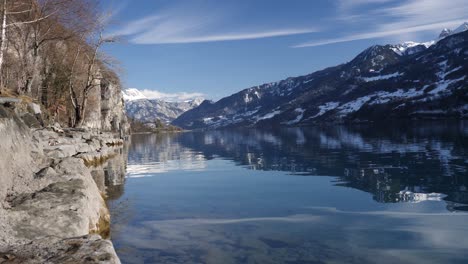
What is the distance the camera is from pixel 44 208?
10047mm

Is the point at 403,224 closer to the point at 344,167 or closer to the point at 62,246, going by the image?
the point at 62,246

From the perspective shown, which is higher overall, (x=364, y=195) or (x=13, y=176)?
(x=13, y=176)

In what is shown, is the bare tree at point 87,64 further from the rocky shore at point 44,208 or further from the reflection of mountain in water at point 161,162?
the rocky shore at point 44,208

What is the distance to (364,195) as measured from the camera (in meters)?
17.6

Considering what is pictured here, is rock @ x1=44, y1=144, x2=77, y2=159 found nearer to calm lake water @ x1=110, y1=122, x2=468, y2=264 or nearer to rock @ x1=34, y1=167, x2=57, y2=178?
calm lake water @ x1=110, y1=122, x2=468, y2=264

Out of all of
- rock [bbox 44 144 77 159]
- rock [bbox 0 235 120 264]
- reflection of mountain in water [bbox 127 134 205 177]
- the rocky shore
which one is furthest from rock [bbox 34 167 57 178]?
reflection of mountain in water [bbox 127 134 205 177]

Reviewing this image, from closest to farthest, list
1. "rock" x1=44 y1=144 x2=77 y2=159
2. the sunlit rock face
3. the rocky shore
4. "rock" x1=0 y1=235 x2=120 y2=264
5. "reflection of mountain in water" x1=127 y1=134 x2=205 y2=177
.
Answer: "rock" x1=0 y1=235 x2=120 y2=264
the rocky shore
"rock" x1=44 y1=144 x2=77 y2=159
"reflection of mountain in water" x1=127 y1=134 x2=205 y2=177
the sunlit rock face

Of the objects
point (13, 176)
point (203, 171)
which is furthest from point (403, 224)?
point (203, 171)

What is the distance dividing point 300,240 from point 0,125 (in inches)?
342

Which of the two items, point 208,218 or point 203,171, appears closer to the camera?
point 208,218

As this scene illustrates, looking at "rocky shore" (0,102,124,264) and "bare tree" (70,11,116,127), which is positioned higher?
"bare tree" (70,11,116,127)

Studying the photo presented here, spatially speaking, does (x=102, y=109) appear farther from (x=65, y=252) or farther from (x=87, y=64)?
(x=65, y=252)

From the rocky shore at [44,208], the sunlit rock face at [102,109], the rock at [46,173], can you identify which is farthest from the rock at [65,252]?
the sunlit rock face at [102,109]

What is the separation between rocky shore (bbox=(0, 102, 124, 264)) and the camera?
22.0 ft
